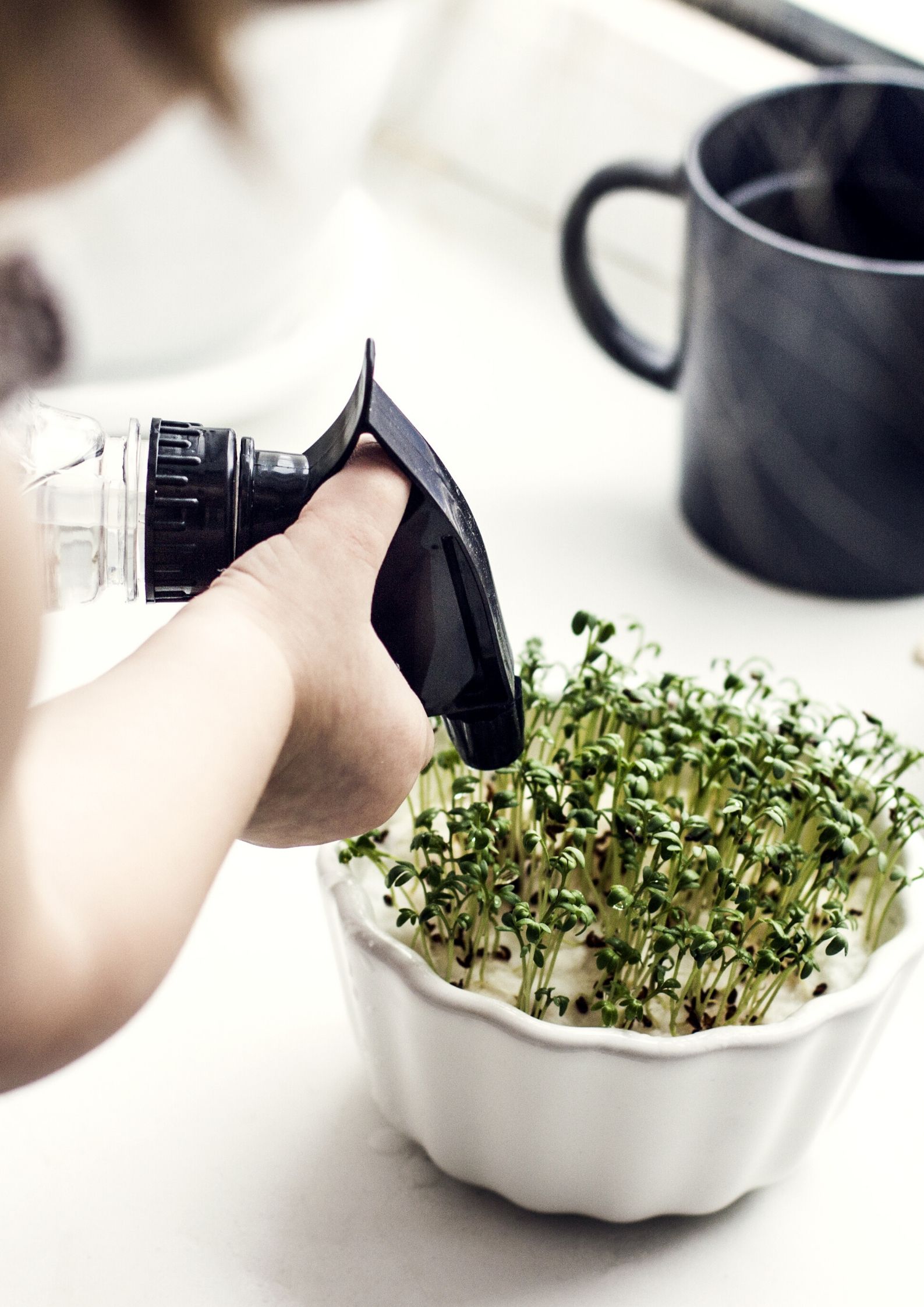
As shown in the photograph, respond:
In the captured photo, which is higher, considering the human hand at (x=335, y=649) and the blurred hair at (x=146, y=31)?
the blurred hair at (x=146, y=31)

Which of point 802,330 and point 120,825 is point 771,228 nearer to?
point 802,330

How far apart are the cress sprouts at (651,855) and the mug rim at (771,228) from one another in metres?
0.22

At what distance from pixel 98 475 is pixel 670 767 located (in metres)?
0.22

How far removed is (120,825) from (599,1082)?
19 centimetres

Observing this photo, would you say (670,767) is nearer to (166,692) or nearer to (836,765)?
(836,765)

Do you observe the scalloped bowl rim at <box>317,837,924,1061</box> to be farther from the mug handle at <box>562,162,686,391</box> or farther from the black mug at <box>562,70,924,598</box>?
the mug handle at <box>562,162,686,391</box>

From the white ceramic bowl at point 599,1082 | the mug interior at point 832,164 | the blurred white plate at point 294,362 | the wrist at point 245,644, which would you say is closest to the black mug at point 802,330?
the mug interior at point 832,164

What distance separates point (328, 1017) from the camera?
55cm

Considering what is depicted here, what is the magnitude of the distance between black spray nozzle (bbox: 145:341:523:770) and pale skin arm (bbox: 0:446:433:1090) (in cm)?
1

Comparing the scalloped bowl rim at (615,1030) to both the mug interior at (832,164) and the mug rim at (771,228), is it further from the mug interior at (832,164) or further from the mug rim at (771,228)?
the mug interior at (832,164)

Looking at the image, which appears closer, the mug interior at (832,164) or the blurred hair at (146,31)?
the blurred hair at (146,31)

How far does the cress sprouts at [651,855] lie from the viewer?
413 millimetres

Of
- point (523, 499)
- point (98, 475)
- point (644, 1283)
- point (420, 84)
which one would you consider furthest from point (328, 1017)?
point (420, 84)

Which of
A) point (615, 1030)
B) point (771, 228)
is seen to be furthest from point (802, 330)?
point (615, 1030)
